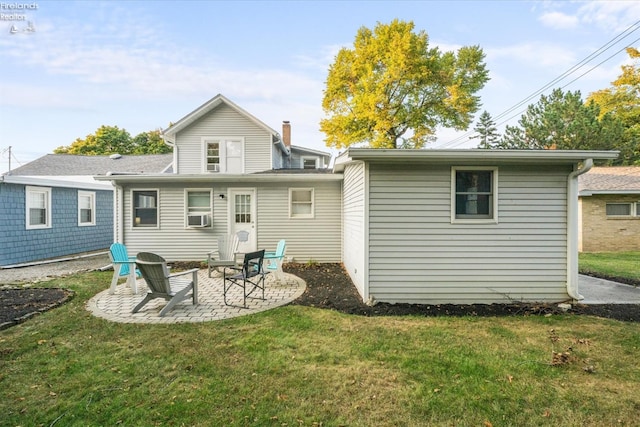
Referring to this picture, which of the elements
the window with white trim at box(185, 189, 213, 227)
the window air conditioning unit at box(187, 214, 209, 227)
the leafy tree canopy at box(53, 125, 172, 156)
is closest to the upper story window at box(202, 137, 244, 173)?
the window with white trim at box(185, 189, 213, 227)

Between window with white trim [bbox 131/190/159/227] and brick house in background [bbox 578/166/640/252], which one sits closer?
window with white trim [bbox 131/190/159/227]

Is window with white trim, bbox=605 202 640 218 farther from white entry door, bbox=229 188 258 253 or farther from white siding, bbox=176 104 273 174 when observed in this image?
white entry door, bbox=229 188 258 253

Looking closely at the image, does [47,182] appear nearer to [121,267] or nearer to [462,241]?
[121,267]

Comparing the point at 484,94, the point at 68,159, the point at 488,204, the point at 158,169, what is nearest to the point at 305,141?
the point at 158,169

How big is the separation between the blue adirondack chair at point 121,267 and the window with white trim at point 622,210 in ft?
58.5

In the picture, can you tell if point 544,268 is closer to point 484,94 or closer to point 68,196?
point 68,196

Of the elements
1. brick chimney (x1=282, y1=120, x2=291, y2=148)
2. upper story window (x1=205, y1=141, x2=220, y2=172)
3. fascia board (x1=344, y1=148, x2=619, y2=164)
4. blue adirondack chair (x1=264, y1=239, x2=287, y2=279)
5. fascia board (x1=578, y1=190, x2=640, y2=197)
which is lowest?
blue adirondack chair (x1=264, y1=239, x2=287, y2=279)

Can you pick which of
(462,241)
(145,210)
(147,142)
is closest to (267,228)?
(145,210)

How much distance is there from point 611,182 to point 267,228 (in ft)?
50.6

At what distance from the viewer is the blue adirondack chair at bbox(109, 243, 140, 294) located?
19.7ft

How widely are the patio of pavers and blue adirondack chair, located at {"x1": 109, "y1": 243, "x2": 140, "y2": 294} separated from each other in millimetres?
189

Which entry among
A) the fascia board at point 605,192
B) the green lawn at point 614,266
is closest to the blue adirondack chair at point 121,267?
the green lawn at point 614,266

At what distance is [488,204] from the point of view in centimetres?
555

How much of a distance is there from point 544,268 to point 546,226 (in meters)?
0.77
